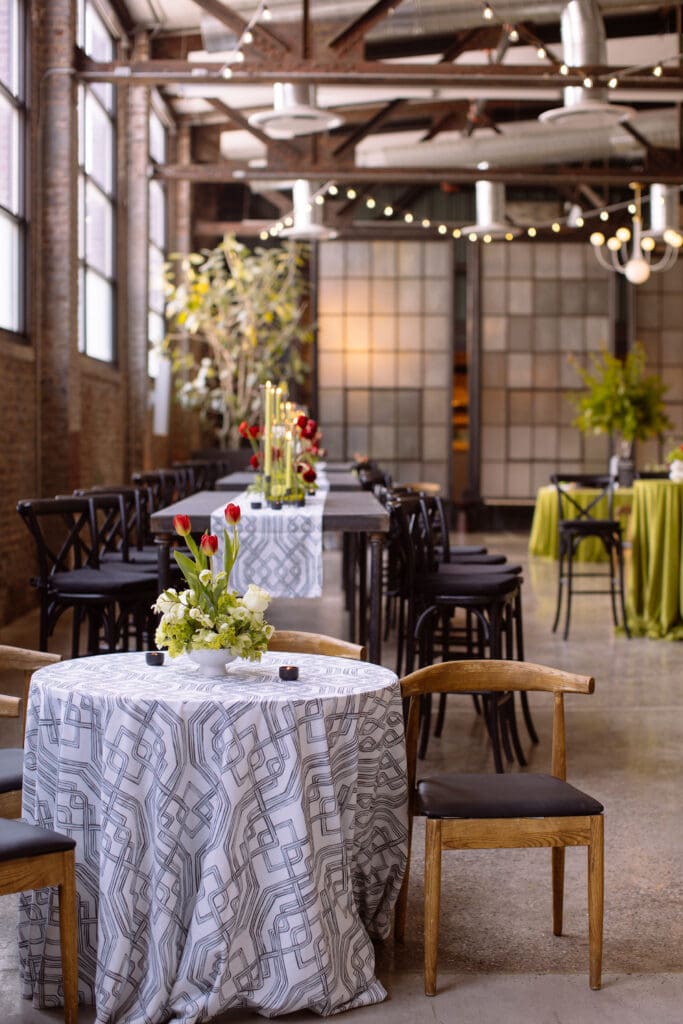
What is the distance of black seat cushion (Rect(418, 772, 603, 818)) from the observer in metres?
2.69

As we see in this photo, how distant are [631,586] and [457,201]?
9.42 meters

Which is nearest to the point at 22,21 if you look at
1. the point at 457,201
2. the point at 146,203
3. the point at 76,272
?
the point at 76,272

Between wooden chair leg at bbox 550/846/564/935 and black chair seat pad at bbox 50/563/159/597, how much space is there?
2.53 metres

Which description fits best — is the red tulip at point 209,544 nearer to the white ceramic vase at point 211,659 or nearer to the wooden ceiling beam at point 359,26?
the white ceramic vase at point 211,659

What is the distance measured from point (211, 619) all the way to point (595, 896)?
1.02 m

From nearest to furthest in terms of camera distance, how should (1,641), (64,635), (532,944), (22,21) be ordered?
(532,944) < (1,641) < (64,635) < (22,21)

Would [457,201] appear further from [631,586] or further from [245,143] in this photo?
[631,586]

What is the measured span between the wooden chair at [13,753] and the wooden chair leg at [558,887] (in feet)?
4.17

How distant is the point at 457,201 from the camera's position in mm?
16266

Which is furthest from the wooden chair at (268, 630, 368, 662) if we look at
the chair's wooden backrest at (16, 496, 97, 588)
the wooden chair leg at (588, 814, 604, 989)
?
the chair's wooden backrest at (16, 496, 97, 588)

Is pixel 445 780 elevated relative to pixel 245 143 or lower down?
lower down

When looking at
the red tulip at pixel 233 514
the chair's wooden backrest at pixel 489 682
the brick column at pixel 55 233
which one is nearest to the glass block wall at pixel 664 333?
the brick column at pixel 55 233

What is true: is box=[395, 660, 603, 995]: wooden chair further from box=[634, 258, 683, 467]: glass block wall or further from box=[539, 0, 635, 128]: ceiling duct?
box=[634, 258, 683, 467]: glass block wall

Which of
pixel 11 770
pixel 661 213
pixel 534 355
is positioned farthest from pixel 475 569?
pixel 534 355
